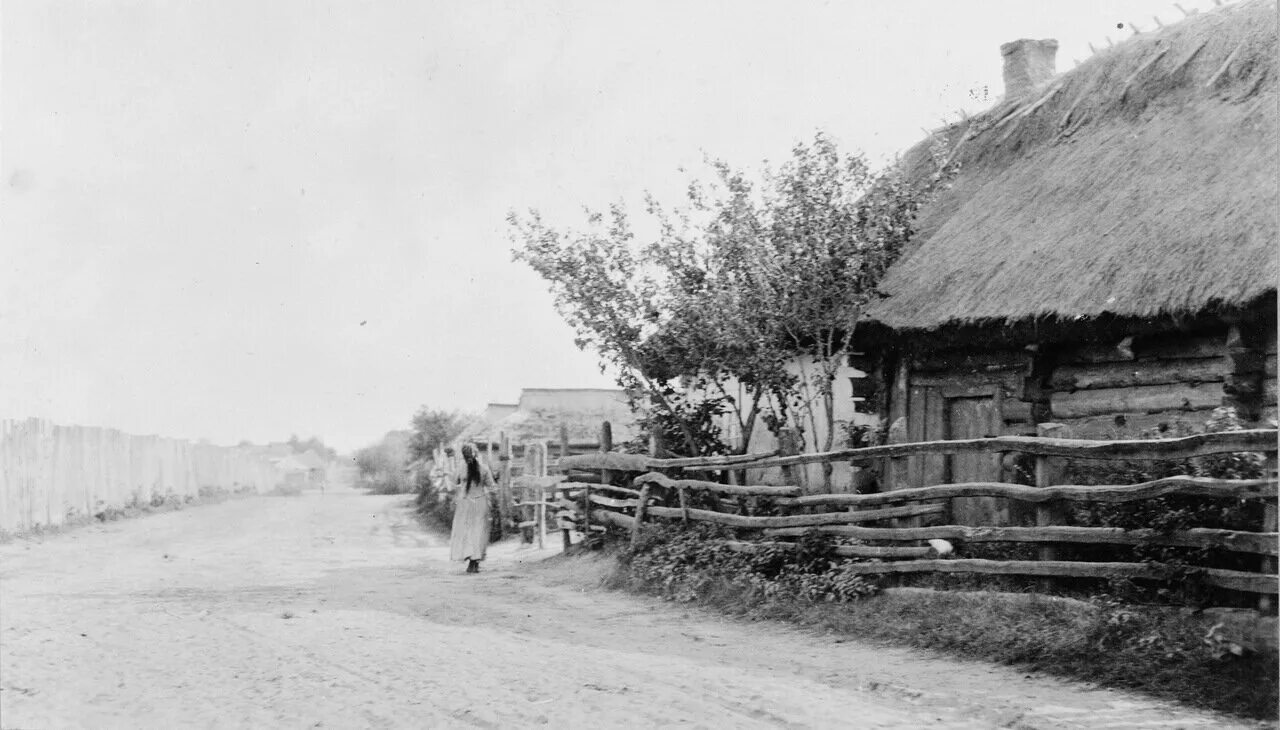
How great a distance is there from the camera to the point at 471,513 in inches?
548

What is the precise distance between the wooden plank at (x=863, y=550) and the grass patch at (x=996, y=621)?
0.11m

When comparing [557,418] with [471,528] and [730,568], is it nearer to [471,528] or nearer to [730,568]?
[471,528]

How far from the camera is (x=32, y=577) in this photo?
1123cm

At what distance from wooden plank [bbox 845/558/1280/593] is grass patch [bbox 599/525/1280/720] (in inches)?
6.5

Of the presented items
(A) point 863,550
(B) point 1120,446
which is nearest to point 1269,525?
(B) point 1120,446

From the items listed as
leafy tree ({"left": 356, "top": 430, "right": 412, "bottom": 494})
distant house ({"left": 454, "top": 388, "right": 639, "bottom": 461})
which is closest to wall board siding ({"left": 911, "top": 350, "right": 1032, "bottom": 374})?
distant house ({"left": 454, "top": 388, "right": 639, "bottom": 461})

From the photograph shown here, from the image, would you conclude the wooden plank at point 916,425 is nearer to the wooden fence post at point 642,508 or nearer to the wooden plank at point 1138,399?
the wooden plank at point 1138,399

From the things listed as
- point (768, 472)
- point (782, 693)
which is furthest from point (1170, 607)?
point (768, 472)

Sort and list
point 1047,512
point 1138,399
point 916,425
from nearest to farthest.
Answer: point 1047,512 < point 1138,399 < point 916,425

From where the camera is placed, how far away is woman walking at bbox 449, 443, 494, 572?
1371cm

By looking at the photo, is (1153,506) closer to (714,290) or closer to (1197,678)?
(1197,678)

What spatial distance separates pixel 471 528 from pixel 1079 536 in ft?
27.5

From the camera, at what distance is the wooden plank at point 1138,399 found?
31.5 feet

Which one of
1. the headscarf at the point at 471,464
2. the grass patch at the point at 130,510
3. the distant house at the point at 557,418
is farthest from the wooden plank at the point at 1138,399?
the distant house at the point at 557,418
